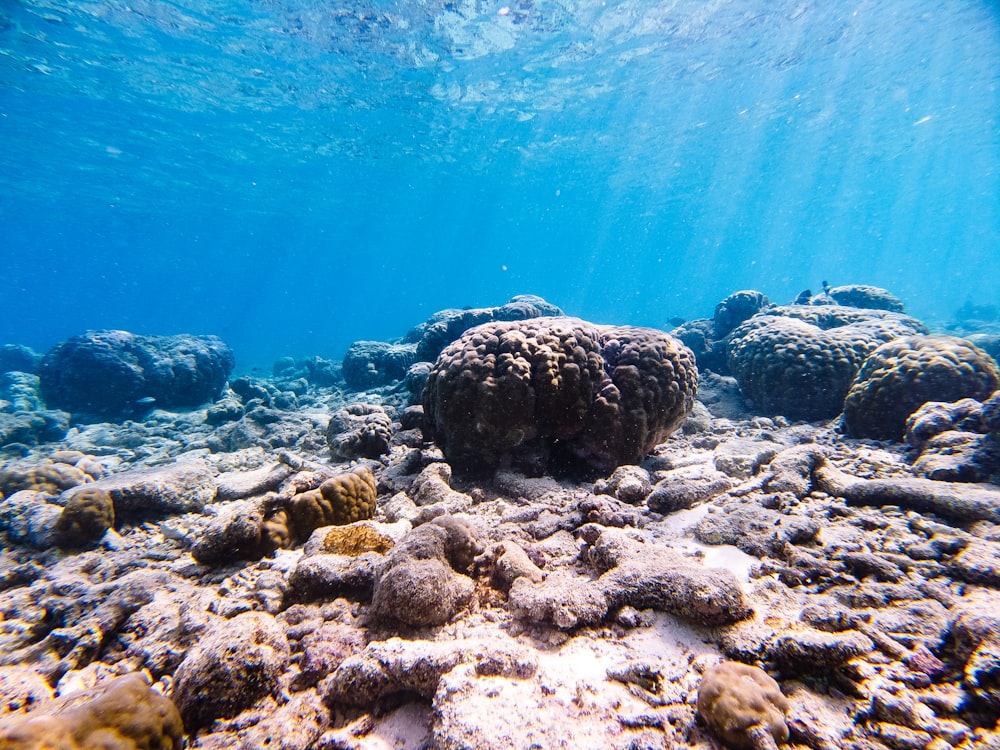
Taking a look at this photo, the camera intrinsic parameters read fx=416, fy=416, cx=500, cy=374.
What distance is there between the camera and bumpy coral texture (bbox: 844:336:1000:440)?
219 inches

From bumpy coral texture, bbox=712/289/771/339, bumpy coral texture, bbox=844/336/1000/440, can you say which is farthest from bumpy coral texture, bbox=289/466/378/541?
bumpy coral texture, bbox=712/289/771/339

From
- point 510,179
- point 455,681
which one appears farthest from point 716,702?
point 510,179

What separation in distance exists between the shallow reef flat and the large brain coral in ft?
0.22

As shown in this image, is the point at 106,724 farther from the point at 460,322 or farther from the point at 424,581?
the point at 460,322

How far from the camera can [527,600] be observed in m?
2.66

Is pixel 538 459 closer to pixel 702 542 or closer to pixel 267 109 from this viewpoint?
pixel 702 542

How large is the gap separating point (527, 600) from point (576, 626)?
1.08 feet

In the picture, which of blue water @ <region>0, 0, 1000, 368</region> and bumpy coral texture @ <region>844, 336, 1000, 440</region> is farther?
blue water @ <region>0, 0, 1000, 368</region>

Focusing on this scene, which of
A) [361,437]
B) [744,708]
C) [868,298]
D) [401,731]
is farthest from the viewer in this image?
[868,298]

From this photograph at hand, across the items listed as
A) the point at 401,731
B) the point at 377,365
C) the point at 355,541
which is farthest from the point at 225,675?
the point at 377,365

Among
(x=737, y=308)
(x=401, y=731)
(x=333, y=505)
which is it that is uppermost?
(x=737, y=308)

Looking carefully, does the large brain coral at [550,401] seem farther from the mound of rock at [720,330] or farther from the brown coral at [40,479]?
the mound of rock at [720,330]

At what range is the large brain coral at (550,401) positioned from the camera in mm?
5277

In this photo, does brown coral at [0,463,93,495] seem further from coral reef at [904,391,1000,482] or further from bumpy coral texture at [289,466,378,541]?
coral reef at [904,391,1000,482]
